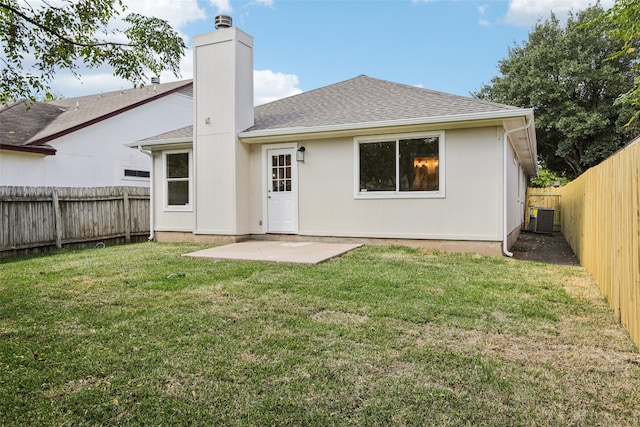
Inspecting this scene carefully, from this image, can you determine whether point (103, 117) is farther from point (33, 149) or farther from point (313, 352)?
point (313, 352)

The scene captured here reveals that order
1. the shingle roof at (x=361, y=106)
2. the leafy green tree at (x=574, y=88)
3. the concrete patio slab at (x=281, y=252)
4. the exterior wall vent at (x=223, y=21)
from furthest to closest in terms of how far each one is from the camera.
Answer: the leafy green tree at (x=574, y=88) < the exterior wall vent at (x=223, y=21) < the shingle roof at (x=361, y=106) < the concrete patio slab at (x=281, y=252)

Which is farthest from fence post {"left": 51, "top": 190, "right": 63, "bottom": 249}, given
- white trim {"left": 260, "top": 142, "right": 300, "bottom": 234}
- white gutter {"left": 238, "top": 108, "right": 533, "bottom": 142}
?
white trim {"left": 260, "top": 142, "right": 300, "bottom": 234}

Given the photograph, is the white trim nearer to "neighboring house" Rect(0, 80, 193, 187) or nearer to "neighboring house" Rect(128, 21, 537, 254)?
"neighboring house" Rect(128, 21, 537, 254)

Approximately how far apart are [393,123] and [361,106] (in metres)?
1.74

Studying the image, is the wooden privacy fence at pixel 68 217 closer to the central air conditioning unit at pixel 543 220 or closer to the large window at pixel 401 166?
the large window at pixel 401 166

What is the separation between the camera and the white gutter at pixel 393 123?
699 cm

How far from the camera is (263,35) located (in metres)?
10.1

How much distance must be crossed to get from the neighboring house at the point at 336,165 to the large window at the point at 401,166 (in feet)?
0.07

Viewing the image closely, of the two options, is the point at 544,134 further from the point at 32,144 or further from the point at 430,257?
the point at 32,144

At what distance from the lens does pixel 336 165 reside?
28.5 feet

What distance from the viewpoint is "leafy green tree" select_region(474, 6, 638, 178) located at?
1988cm

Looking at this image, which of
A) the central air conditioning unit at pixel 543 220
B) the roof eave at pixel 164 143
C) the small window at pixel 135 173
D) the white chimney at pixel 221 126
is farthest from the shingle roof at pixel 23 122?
the central air conditioning unit at pixel 543 220

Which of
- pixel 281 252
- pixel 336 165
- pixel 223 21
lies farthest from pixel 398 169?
pixel 223 21

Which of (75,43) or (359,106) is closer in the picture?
(75,43)
